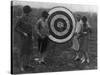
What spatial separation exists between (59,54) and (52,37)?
325 mm

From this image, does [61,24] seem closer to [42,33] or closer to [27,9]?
[42,33]

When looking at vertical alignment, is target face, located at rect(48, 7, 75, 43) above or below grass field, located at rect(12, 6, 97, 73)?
above

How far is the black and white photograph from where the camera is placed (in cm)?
397

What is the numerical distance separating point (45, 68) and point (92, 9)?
Answer: 4.64 feet

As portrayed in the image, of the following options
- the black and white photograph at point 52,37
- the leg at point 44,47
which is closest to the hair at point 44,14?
the black and white photograph at point 52,37

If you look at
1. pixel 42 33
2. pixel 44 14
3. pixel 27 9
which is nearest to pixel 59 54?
pixel 42 33

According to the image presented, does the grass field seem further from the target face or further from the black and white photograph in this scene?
the target face

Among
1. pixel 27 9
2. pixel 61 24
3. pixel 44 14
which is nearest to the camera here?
pixel 27 9

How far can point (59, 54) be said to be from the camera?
4.21m

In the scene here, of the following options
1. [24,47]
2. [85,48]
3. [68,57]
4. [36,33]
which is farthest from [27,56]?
[85,48]

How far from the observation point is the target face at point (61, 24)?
4.20 metres

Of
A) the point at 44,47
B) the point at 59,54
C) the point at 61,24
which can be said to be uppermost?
the point at 61,24

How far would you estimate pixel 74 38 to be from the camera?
4.33 metres

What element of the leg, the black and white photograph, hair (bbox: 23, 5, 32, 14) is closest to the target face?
the black and white photograph
